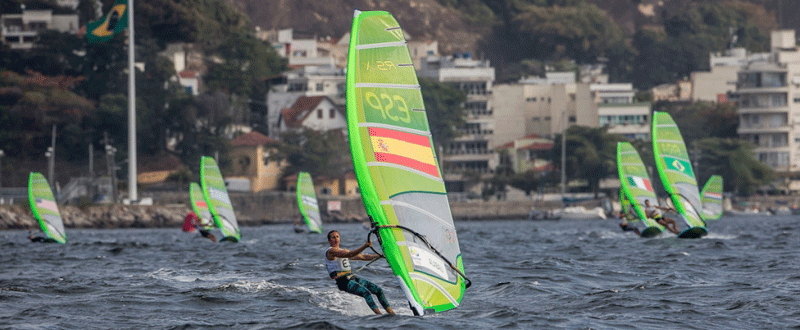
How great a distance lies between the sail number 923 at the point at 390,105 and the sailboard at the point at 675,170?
54.1 feet

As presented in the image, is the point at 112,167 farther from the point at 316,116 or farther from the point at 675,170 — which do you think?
the point at 675,170

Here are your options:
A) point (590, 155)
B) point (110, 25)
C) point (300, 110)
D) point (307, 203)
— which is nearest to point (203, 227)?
point (307, 203)

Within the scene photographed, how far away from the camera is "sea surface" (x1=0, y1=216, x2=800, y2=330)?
15.9 m

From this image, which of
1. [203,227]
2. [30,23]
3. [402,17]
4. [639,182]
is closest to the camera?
[639,182]

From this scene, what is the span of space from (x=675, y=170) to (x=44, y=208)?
2068 cm

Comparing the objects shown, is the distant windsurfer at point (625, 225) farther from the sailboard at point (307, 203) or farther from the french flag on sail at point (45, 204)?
the french flag on sail at point (45, 204)

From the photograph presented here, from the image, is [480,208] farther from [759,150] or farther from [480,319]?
[480,319]

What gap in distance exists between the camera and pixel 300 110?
105 m

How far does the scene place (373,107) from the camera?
49.5 ft

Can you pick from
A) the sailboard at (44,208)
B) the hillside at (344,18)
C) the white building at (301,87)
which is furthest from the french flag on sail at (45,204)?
the hillside at (344,18)

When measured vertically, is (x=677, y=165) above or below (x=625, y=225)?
above

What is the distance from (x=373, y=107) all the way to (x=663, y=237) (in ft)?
74.2

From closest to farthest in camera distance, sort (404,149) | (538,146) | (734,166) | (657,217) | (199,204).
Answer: (404,149), (657,217), (199,204), (734,166), (538,146)

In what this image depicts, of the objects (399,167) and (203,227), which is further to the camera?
(203,227)
